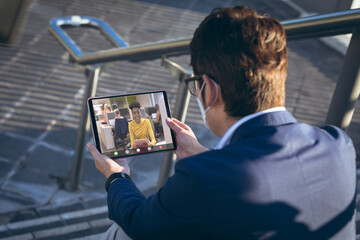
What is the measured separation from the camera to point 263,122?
4.61 feet

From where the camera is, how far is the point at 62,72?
18.2ft

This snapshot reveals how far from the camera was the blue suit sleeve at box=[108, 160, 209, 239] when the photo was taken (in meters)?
1.23

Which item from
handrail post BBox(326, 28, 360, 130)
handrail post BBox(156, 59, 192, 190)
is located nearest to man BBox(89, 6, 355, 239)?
handrail post BBox(326, 28, 360, 130)

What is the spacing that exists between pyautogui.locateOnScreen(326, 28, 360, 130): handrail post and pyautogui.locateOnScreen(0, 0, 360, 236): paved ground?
498 mm

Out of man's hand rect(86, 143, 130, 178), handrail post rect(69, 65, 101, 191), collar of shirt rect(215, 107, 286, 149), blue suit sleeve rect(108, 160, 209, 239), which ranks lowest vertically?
handrail post rect(69, 65, 101, 191)

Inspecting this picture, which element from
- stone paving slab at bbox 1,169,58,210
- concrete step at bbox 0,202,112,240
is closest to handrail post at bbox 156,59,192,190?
concrete step at bbox 0,202,112,240

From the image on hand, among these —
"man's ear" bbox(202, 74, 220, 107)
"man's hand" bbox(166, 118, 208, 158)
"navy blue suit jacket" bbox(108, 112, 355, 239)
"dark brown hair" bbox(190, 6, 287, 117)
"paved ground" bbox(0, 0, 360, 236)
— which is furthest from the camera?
"paved ground" bbox(0, 0, 360, 236)

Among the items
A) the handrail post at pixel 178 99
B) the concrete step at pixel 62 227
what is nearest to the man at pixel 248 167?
the handrail post at pixel 178 99

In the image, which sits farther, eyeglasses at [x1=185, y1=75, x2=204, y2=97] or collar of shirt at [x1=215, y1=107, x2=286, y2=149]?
eyeglasses at [x1=185, y1=75, x2=204, y2=97]

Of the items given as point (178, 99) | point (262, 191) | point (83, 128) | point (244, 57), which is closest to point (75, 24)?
point (83, 128)

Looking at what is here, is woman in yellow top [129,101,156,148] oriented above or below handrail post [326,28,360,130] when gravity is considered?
below

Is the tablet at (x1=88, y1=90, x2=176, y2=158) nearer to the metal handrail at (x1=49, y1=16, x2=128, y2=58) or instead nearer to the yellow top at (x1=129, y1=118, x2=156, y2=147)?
the yellow top at (x1=129, y1=118, x2=156, y2=147)

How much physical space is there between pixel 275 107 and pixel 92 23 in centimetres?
216

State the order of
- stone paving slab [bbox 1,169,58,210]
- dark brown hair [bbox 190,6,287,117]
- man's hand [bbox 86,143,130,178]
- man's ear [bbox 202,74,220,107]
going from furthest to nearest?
stone paving slab [bbox 1,169,58,210] → man's hand [bbox 86,143,130,178] → man's ear [bbox 202,74,220,107] → dark brown hair [bbox 190,6,287,117]
